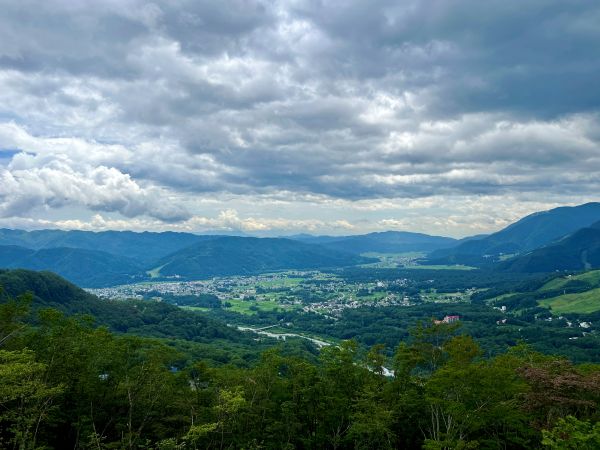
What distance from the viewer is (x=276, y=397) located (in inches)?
1545

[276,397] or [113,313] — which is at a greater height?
[276,397]

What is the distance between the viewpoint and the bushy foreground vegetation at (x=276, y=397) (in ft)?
100

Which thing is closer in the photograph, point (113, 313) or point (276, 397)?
point (276, 397)

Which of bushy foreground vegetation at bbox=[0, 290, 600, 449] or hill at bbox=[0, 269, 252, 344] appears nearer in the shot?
bushy foreground vegetation at bbox=[0, 290, 600, 449]

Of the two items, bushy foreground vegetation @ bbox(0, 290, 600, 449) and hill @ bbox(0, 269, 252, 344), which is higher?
bushy foreground vegetation @ bbox(0, 290, 600, 449)

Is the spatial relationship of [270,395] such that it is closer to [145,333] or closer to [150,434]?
[150,434]

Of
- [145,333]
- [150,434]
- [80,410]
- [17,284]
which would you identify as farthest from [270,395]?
[17,284]

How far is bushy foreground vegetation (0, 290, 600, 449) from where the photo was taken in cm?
3056

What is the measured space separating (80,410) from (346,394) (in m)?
23.4

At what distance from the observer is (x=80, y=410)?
3653cm

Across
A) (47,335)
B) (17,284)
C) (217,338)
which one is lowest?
(217,338)

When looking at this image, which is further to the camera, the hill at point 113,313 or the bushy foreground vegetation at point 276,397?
the hill at point 113,313

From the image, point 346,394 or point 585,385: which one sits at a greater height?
point 585,385

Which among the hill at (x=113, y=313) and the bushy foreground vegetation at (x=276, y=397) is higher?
the bushy foreground vegetation at (x=276, y=397)
